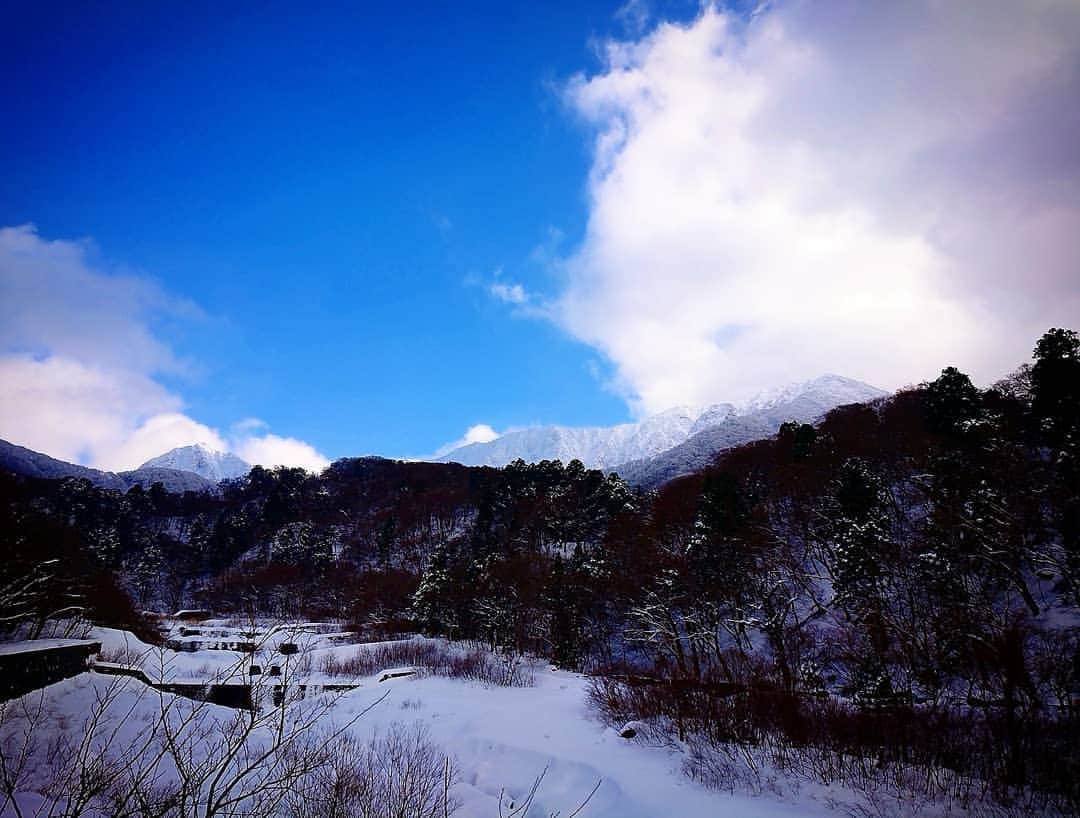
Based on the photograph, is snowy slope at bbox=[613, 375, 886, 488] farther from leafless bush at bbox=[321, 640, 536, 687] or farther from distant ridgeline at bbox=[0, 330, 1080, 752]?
leafless bush at bbox=[321, 640, 536, 687]

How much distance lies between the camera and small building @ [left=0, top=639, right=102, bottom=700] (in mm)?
14406

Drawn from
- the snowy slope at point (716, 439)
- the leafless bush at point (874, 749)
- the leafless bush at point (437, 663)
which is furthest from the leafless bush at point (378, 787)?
the snowy slope at point (716, 439)

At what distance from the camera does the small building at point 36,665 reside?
14.4 m

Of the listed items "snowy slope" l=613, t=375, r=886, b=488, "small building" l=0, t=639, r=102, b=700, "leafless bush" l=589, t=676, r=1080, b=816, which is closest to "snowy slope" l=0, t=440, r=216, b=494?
"snowy slope" l=613, t=375, r=886, b=488

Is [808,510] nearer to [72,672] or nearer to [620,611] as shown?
[620,611]

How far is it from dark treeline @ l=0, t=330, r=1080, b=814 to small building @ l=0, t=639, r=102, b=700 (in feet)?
8.29

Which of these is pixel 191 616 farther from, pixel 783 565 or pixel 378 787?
pixel 378 787

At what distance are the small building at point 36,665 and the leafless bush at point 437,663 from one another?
557 inches

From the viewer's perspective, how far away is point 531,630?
38.1m

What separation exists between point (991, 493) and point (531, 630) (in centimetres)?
2984

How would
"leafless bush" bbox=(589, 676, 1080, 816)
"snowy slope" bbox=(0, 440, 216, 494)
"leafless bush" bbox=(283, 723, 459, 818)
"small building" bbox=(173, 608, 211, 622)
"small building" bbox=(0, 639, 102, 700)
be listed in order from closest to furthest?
"leafless bush" bbox=(283, 723, 459, 818), "leafless bush" bbox=(589, 676, 1080, 816), "small building" bbox=(0, 639, 102, 700), "small building" bbox=(173, 608, 211, 622), "snowy slope" bbox=(0, 440, 216, 494)

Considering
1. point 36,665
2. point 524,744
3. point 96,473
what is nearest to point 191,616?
point 36,665

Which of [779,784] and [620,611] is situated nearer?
[779,784]

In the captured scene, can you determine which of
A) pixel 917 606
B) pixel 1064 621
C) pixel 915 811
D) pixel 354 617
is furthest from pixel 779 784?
pixel 354 617
